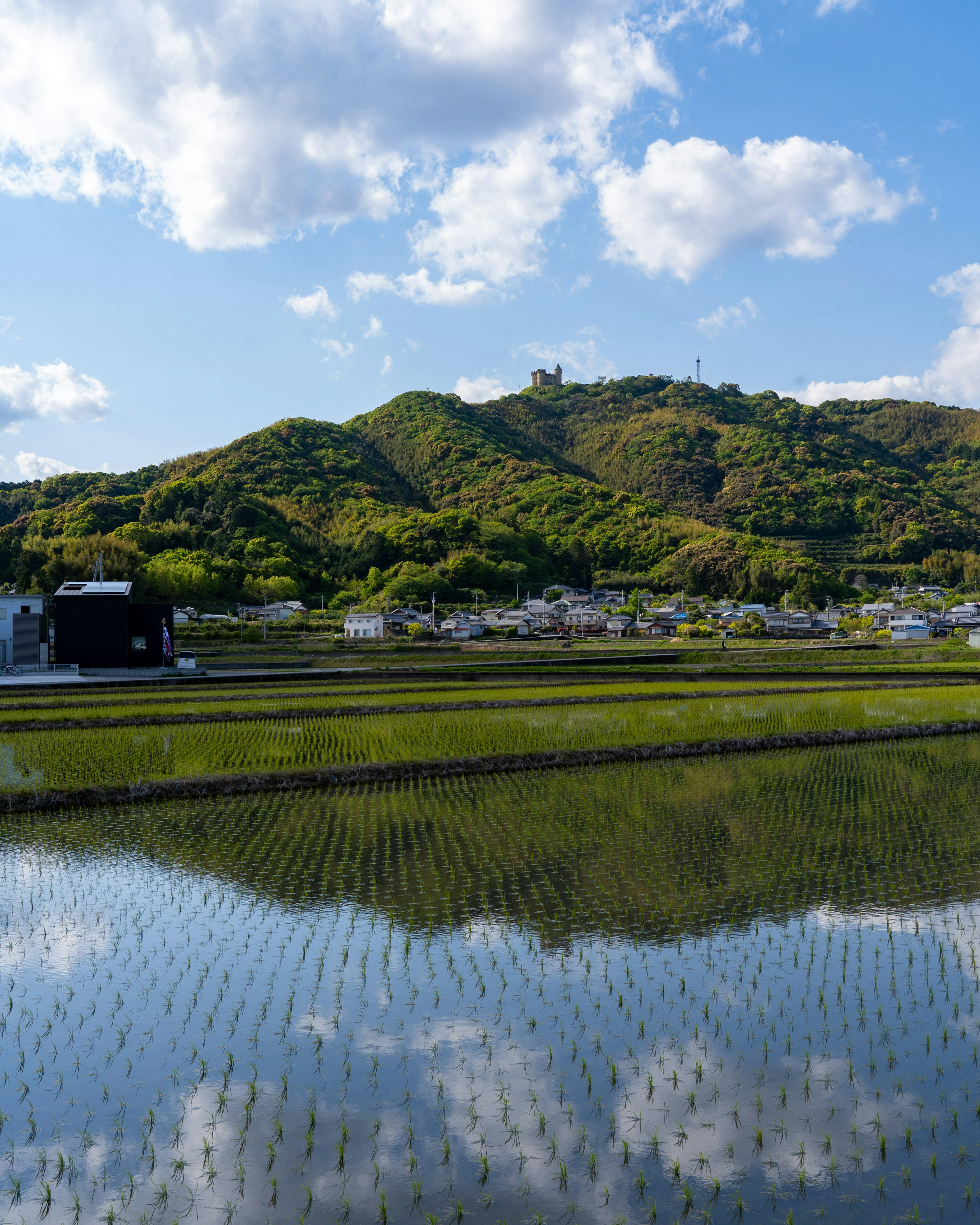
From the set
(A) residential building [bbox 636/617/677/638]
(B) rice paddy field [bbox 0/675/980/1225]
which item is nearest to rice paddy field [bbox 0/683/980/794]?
(B) rice paddy field [bbox 0/675/980/1225]

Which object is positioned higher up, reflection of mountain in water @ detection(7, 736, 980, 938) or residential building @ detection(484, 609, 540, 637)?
residential building @ detection(484, 609, 540, 637)

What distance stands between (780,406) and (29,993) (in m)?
141

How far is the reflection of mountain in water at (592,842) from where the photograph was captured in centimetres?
627

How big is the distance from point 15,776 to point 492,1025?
890 cm

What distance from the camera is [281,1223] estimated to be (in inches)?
120

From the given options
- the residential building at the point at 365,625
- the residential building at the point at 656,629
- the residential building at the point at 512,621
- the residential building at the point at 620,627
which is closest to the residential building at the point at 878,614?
the residential building at the point at 656,629

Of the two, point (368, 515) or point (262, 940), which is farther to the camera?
point (368, 515)

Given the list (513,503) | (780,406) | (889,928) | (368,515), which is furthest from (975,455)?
(889,928)

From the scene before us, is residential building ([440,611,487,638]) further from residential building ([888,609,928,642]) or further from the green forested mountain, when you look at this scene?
residential building ([888,609,928,642])

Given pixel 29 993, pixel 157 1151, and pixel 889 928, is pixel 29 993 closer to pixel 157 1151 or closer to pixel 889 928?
pixel 157 1151

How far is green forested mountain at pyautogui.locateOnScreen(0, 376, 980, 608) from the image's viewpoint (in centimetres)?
6525

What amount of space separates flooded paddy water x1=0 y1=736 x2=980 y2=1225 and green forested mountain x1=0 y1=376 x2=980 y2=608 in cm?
4768

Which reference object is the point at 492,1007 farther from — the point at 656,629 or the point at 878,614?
the point at 878,614

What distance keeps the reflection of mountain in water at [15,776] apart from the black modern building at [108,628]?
685 inches
